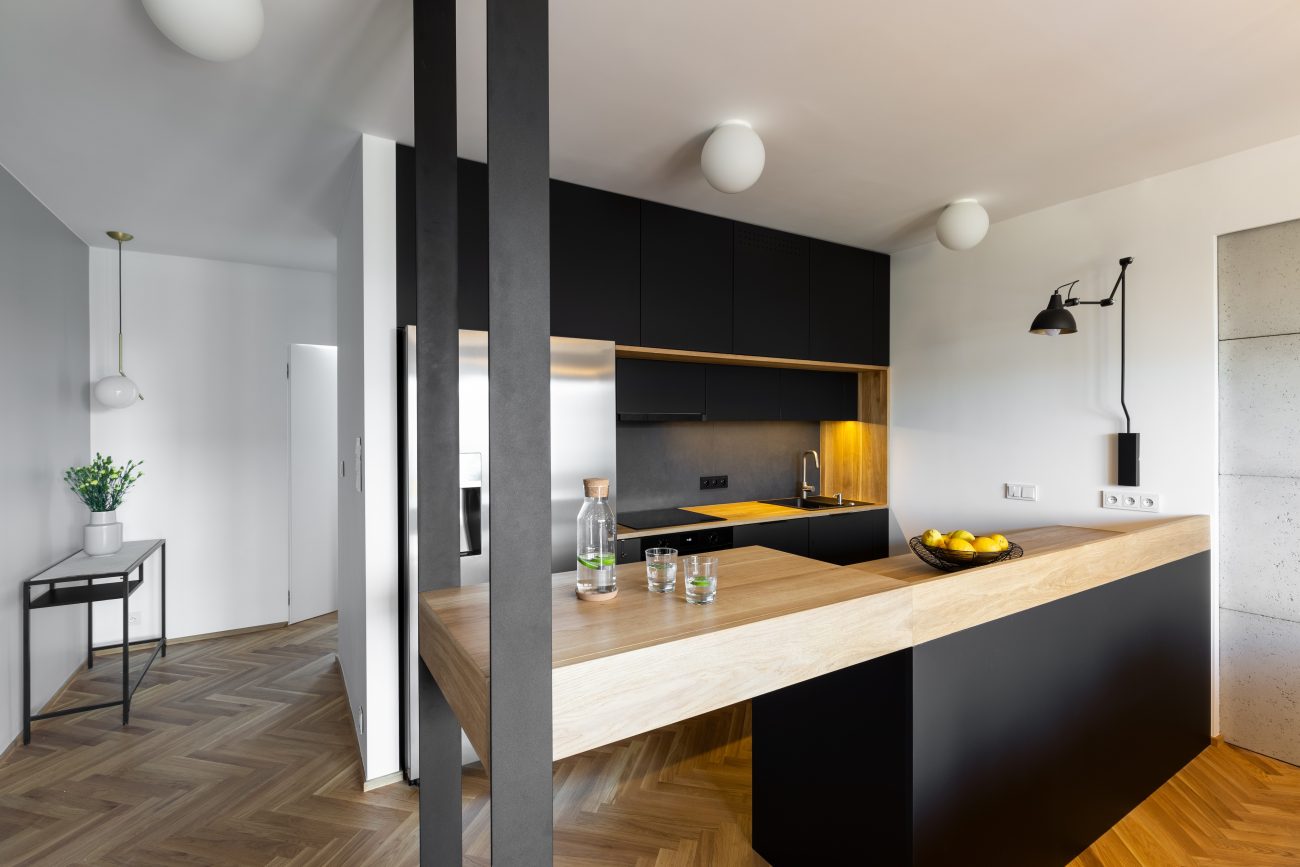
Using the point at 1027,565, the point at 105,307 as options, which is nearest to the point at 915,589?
the point at 1027,565

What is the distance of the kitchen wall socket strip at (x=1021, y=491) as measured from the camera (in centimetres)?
345

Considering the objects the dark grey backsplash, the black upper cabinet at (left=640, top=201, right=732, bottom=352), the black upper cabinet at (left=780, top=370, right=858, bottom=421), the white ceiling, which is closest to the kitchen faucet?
the dark grey backsplash

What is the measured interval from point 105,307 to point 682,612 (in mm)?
4547

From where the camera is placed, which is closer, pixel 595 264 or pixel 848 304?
pixel 595 264

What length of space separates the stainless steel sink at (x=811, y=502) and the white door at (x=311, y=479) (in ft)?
10.6

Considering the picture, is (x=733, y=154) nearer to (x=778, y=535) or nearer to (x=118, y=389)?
(x=778, y=535)

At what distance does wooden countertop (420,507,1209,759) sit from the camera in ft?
3.56

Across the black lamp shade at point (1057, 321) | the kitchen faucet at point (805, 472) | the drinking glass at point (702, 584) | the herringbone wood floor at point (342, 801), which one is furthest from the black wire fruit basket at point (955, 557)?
the kitchen faucet at point (805, 472)

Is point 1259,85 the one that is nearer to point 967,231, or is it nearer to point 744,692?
point 967,231

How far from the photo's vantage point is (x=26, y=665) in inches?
112

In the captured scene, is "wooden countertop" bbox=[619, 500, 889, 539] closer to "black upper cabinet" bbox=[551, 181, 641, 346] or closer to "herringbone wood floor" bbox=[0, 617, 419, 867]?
"black upper cabinet" bbox=[551, 181, 641, 346]

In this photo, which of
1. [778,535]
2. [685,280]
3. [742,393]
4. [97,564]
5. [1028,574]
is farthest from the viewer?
[742,393]

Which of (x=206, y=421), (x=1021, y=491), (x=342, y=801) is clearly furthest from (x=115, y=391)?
(x=1021, y=491)

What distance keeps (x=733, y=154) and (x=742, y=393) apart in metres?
1.72
